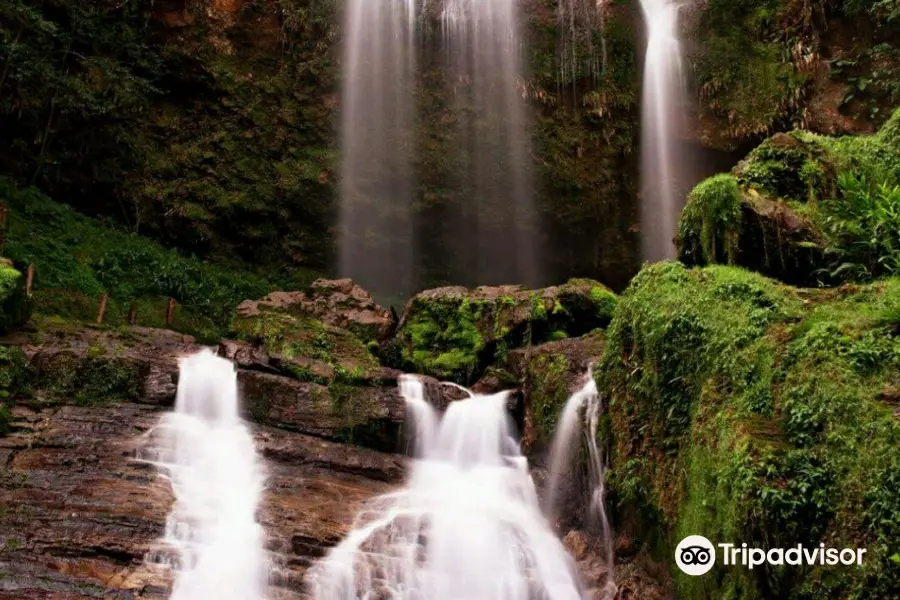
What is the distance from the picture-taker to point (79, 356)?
11.9 m

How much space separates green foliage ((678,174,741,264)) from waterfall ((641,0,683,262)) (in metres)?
11.9

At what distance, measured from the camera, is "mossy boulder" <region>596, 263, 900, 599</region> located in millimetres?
Result: 5305

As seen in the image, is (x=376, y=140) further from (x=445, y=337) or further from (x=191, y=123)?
(x=445, y=337)

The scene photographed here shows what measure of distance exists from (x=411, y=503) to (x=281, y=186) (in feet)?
47.7

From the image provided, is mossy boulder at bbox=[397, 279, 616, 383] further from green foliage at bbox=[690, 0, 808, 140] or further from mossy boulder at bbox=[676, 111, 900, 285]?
green foliage at bbox=[690, 0, 808, 140]

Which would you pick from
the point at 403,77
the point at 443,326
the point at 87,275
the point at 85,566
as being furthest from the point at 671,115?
the point at 85,566

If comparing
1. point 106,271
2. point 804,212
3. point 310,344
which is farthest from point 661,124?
point 106,271

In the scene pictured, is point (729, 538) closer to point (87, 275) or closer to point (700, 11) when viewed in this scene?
point (87, 275)

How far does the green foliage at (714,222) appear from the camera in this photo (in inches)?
383

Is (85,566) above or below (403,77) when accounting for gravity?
Answer: below

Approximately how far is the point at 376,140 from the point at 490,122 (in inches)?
146

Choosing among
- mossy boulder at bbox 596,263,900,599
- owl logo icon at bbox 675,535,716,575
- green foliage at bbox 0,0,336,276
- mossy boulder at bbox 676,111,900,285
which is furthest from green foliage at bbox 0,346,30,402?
green foliage at bbox 0,0,336,276

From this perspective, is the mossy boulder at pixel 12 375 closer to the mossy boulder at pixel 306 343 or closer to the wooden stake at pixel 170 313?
the mossy boulder at pixel 306 343

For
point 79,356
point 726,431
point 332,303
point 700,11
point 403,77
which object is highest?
point 700,11
